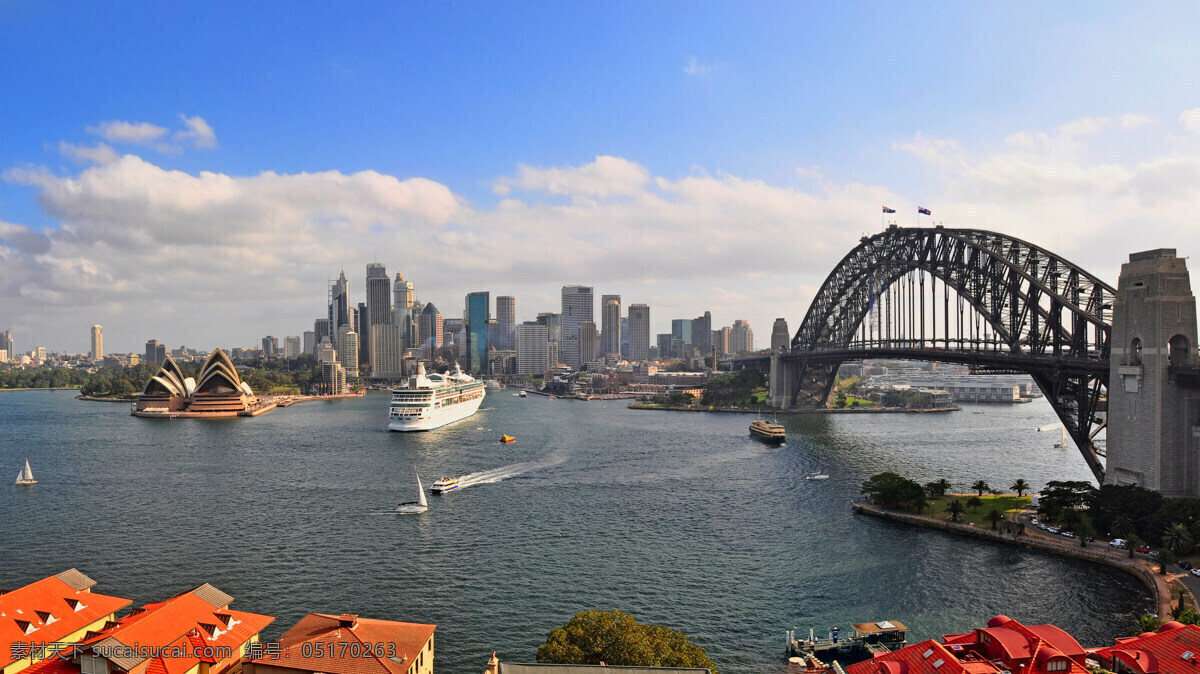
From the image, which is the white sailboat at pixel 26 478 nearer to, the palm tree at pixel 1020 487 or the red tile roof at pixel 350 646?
the red tile roof at pixel 350 646

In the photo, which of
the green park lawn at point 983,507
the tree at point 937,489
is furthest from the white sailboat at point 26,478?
the tree at point 937,489

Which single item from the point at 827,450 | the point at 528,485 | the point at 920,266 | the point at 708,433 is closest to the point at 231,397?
→ the point at 708,433

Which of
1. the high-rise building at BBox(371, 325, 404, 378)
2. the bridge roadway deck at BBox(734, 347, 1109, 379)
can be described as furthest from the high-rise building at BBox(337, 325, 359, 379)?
the bridge roadway deck at BBox(734, 347, 1109, 379)

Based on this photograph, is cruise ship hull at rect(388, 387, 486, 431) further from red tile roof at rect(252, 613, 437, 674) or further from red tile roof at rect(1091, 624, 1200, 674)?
red tile roof at rect(1091, 624, 1200, 674)

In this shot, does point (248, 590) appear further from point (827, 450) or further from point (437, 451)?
point (827, 450)

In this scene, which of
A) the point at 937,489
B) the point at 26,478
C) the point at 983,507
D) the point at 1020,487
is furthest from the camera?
the point at 26,478

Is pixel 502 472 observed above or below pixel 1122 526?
below

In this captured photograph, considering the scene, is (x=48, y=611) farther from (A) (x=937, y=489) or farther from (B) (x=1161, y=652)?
(A) (x=937, y=489)

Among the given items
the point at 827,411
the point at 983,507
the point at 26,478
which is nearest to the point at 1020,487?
the point at 983,507
